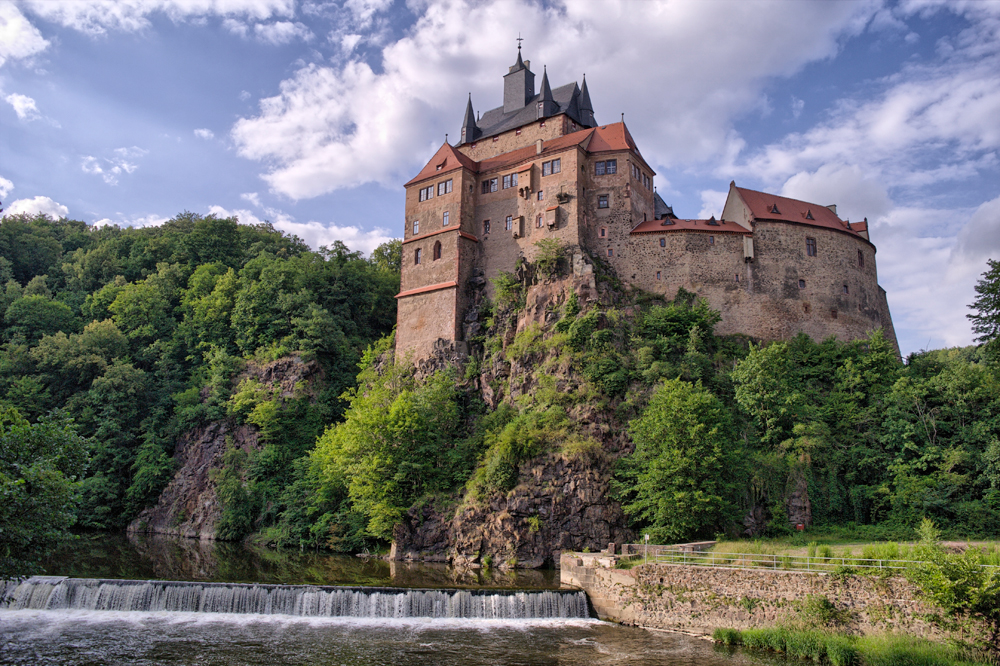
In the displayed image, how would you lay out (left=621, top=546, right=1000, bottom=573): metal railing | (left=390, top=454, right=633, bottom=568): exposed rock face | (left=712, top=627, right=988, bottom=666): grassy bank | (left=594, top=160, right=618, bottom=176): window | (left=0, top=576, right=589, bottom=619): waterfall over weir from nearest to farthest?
(left=712, top=627, right=988, bottom=666): grassy bank → (left=621, top=546, right=1000, bottom=573): metal railing → (left=0, top=576, right=589, bottom=619): waterfall over weir → (left=390, top=454, right=633, bottom=568): exposed rock face → (left=594, top=160, right=618, bottom=176): window

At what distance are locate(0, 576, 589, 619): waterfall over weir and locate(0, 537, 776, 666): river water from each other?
0.04 meters

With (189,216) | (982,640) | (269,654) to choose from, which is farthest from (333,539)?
(189,216)

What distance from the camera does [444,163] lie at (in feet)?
182

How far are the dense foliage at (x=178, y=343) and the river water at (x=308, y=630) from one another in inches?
826

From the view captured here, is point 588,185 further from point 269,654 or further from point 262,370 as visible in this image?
point 269,654

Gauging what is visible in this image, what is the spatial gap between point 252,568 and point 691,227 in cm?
3432

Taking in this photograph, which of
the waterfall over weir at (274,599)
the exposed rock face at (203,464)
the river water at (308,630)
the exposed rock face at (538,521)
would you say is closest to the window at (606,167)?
the exposed rock face at (538,521)

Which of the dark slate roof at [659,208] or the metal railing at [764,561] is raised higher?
the dark slate roof at [659,208]

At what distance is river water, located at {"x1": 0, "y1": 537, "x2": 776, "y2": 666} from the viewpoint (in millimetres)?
21062

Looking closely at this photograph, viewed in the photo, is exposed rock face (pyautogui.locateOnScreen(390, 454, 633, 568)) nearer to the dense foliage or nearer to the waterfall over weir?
the waterfall over weir

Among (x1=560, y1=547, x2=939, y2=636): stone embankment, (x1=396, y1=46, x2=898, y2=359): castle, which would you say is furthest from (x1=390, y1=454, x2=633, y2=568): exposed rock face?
(x1=396, y1=46, x2=898, y2=359): castle

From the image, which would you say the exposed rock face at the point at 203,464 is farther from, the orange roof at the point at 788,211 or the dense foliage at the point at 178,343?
the orange roof at the point at 788,211

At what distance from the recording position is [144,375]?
5609cm

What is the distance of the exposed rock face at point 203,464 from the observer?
4941 centimetres
